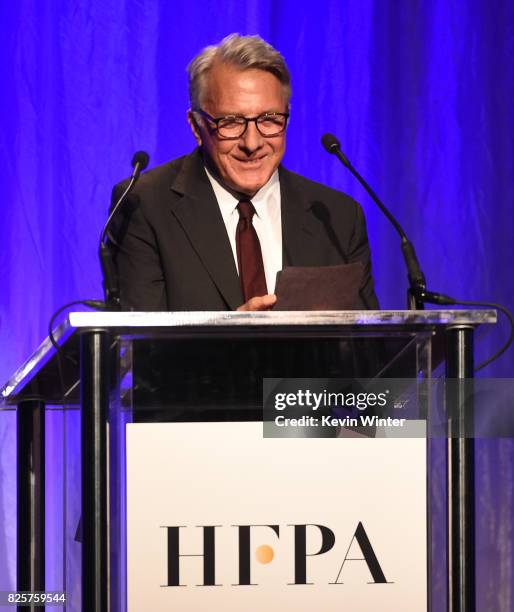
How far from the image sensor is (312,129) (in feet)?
10.3

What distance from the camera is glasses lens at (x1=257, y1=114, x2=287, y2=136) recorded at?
238cm

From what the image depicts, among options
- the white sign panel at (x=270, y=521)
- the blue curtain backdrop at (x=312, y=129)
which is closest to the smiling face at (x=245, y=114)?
the blue curtain backdrop at (x=312, y=129)

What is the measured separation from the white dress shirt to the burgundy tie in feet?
0.05

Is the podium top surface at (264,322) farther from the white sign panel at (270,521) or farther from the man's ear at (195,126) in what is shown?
the man's ear at (195,126)

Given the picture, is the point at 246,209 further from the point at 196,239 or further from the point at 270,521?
the point at 270,521

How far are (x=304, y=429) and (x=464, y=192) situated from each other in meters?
1.91

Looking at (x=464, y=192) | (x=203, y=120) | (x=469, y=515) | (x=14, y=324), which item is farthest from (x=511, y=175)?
(x=469, y=515)

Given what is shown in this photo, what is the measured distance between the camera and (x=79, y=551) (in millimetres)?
1450

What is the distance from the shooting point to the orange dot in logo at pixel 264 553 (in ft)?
4.62

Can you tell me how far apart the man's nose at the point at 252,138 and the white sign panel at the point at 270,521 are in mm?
1075

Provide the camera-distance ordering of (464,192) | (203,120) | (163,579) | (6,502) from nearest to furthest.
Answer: (163,579) → (203,120) → (6,502) → (464,192)

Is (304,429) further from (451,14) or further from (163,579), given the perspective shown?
(451,14)

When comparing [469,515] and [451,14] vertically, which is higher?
[451,14]

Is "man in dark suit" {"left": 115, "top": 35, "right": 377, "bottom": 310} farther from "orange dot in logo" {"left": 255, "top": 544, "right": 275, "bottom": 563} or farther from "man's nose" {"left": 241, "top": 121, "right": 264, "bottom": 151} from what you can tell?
"orange dot in logo" {"left": 255, "top": 544, "right": 275, "bottom": 563}
